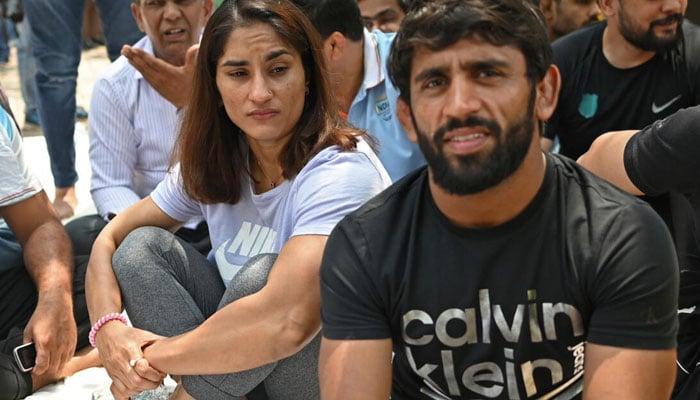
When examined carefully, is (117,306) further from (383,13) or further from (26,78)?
(26,78)

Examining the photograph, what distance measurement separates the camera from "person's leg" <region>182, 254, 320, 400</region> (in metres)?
2.54

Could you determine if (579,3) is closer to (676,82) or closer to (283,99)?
(676,82)

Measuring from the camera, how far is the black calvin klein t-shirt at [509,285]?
1.87 meters

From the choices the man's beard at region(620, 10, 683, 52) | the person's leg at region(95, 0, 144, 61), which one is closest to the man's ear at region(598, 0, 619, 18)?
→ the man's beard at region(620, 10, 683, 52)

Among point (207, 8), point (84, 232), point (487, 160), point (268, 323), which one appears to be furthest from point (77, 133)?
point (487, 160)

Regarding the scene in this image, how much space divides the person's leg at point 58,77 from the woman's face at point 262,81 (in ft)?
7.35

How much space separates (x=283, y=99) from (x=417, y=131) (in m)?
0.78

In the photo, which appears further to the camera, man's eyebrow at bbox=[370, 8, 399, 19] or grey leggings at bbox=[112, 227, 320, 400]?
man's eyebrow at bbox=[370, 8, 399, 19]

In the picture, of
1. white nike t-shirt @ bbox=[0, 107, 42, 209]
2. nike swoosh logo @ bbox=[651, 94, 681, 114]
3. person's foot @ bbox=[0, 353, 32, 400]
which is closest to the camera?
person's foot @ bbox=[0, 353, 32, 400]

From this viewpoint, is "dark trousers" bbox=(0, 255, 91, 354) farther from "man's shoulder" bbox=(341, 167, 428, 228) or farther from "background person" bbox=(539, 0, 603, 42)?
"background person" bbox=(539, 0, 603, 42)

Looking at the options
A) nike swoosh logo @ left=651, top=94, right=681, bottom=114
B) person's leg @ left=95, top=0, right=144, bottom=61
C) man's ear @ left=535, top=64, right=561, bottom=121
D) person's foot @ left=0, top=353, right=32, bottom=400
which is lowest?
person's foot @ left=0, top=353, right=32, bottom=400

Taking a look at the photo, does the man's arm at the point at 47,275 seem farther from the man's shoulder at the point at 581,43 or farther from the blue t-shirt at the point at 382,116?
the man's shoulder at the point at 581,43

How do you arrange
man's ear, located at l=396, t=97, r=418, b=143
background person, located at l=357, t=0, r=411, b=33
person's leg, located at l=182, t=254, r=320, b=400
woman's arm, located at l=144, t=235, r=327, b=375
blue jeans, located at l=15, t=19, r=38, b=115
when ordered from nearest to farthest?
man's ear, located at l=396, t=97, r=418, b=143 → woman's arm, located at l=144, t=235, r=327, b=375 → person's leg, located at l=182, t=254, r=320, b=400 → background person, located at l=357, t=0, r=411, b=33 → blue jeans, located at l=15, t=19, r=38, b=115

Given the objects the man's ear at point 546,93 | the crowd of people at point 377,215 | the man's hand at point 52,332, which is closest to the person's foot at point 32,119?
the crowd of people at point 377,215
